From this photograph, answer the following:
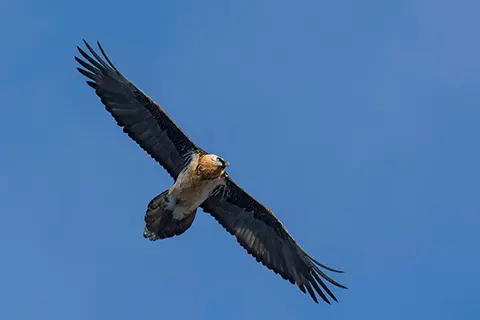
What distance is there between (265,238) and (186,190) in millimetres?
2705

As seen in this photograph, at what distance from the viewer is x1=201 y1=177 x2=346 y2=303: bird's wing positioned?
29469 mm

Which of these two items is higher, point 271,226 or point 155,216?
point 271,226

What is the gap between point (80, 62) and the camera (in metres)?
28.1

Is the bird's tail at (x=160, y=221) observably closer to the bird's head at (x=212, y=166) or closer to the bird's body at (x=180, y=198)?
the bird's body at (x=180, y=198)

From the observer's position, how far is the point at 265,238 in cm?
2995

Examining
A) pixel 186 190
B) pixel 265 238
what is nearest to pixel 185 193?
pixel 186 190

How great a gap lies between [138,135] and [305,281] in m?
5.11

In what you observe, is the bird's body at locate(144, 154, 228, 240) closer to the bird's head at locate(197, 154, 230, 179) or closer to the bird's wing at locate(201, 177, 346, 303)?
the bird's head at locate(197, 154, 230, 179)

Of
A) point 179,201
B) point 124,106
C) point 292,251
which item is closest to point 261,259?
point 292,251

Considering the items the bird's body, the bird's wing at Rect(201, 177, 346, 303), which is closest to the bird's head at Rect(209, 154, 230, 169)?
the bird's body

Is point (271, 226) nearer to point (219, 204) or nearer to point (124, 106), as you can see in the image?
point (219, 204)

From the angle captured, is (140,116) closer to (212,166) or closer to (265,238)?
(212,166)

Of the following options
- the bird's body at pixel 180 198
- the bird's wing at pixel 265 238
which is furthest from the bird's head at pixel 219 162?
the bird's wing at pixel 265 238

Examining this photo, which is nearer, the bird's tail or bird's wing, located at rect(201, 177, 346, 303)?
the bird's tail
